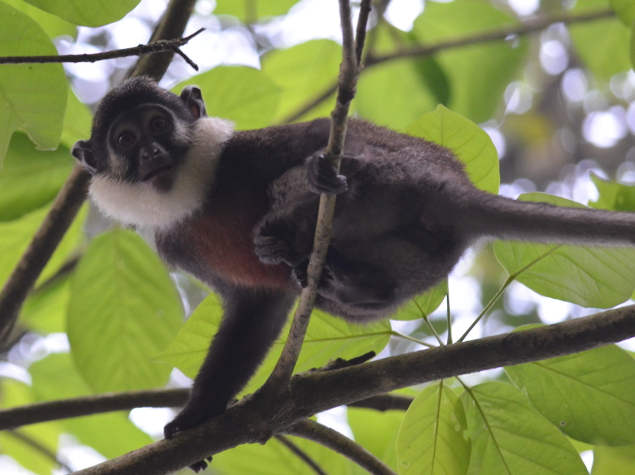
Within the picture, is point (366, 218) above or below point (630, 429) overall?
above

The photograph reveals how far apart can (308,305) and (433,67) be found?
7.81 ft

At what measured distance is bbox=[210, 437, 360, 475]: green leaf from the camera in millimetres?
3312

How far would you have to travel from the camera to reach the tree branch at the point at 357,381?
2334 mm

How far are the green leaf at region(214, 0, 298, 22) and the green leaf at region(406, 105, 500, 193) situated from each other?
5.07ft

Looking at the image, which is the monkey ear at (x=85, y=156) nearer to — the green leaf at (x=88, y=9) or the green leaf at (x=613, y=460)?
the green leaf at (x=88, y=9)

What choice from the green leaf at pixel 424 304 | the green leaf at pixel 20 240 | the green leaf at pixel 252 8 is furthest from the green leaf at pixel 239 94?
the green leaf at pixel 424 304

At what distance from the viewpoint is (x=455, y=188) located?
287cm

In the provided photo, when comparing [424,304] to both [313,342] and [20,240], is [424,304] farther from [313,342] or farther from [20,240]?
[20,240]


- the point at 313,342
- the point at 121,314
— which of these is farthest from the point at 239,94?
the point at 313,342

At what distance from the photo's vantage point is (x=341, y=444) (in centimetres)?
276

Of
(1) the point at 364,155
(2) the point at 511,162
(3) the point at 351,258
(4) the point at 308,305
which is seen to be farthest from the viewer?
(2) the point at 511,162

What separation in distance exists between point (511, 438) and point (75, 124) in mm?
2951

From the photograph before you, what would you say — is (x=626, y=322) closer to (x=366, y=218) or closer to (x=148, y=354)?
(x=366, y=218)

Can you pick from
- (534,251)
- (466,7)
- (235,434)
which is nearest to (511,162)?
(466,7)
